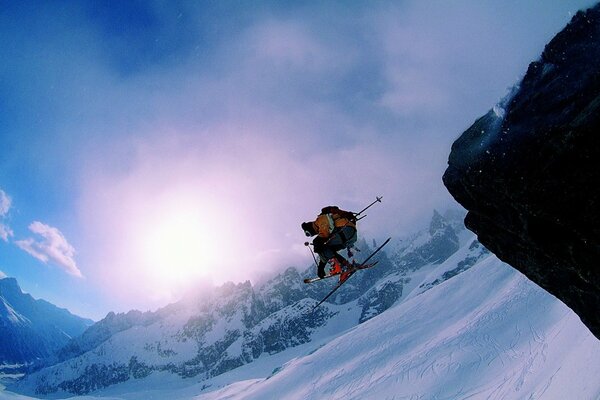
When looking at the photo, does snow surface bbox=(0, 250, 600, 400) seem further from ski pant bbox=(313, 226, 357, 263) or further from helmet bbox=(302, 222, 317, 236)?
helmet bbox=(302, 222, 317, 236)

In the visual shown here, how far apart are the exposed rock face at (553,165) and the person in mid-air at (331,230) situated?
2841 mm

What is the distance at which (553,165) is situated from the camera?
5938mm

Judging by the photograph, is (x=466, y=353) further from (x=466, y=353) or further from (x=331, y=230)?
(x=331, y=230)

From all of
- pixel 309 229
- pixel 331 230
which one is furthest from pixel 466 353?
pixel 309 229

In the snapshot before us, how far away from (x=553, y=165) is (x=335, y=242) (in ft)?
16.2

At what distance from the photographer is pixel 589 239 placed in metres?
6.03

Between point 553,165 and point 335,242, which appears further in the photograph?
point 335,242

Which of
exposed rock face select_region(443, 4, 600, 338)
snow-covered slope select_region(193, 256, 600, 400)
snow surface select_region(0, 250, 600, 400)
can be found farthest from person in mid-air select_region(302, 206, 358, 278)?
snow-covered slope select_region(193, 256, 600, 400)

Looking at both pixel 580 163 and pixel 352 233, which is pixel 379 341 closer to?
pixel 352 233

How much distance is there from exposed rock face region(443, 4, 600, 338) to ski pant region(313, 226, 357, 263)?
2906 millimetres

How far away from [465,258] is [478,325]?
12180 centimetres

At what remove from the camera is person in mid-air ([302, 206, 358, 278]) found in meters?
9.10

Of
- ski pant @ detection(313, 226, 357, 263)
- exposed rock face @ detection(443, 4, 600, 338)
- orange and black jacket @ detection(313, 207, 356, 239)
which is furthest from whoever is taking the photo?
ski pant @ detection(313, 226, 357, 263)

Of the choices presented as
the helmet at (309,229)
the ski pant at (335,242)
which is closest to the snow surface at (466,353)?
the ski pant at (335,242)
